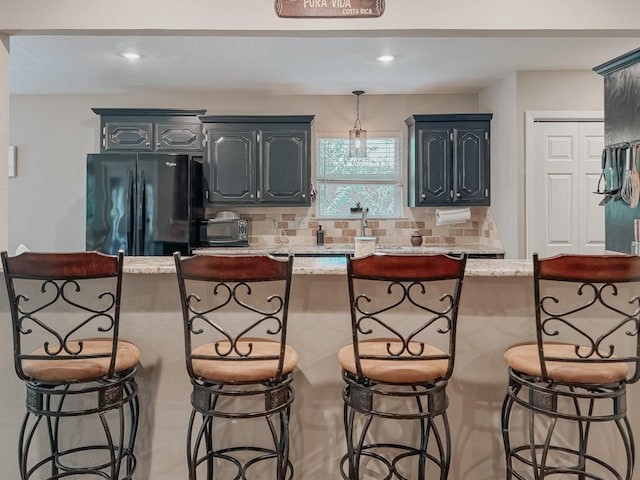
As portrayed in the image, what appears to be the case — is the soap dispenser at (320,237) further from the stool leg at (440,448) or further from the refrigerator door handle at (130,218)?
the stool leg at (440,448)

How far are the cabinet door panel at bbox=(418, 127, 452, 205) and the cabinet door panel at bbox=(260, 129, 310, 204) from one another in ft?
3.76

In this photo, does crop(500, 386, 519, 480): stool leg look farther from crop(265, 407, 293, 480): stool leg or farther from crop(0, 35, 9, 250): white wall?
crop(0, 35, 9, 250): white wall

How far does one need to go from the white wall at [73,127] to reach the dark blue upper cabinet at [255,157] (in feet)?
1.28

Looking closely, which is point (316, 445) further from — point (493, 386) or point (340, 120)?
point (340, 120)

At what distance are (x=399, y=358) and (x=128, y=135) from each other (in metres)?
4.02

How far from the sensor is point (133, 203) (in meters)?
4.25

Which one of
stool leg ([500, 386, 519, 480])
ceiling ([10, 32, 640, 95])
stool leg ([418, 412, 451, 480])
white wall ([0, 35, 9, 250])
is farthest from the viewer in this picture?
ceiling ([10, 32, 640, 95])

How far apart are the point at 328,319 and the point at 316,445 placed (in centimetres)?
57

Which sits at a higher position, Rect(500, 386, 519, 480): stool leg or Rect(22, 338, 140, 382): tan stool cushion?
Rect(22, 338, 140, 382): tan stool cushion

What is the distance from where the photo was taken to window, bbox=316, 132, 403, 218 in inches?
204

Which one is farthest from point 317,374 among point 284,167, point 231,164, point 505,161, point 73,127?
point 73,127

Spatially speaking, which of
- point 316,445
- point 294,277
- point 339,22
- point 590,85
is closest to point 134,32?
point 339,22

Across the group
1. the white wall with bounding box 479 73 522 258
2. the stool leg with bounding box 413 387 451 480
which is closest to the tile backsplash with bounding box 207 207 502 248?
the white wall with bounding box 479 73 522 258

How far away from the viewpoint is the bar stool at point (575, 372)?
1.59 m
